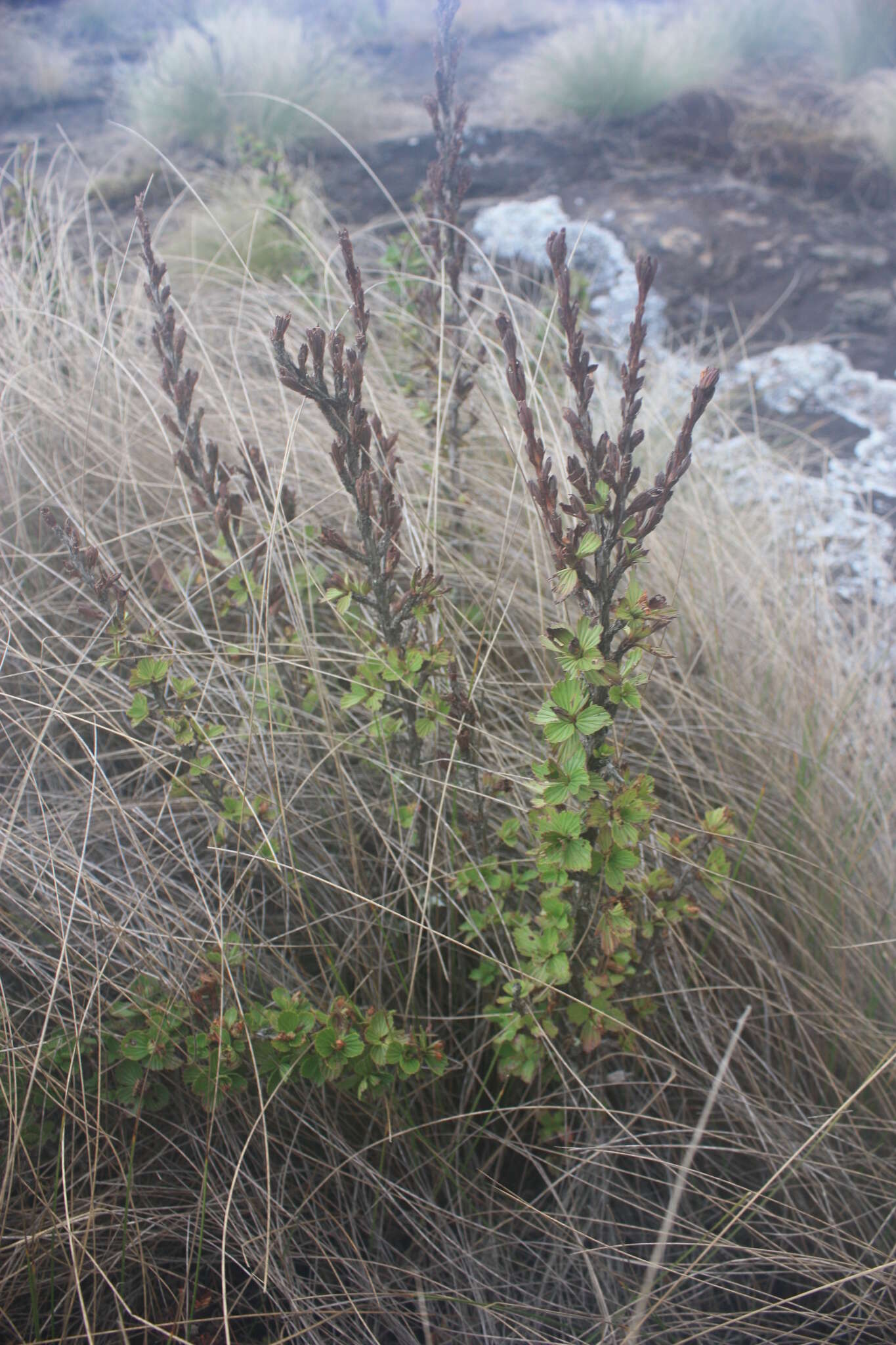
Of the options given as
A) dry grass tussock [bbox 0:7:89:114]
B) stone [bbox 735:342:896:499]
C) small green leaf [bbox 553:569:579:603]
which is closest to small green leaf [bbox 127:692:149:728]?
small green leaf [bbox 553:569:579:603]

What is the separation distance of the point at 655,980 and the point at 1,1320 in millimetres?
1062

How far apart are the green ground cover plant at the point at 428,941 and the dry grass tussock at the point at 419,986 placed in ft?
0.04

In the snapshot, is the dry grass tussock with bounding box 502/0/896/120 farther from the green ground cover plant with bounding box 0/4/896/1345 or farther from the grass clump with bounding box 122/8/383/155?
the green ground cover plant with bounding box 0/4/896/1345

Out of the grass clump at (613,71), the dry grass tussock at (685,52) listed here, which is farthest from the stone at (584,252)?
the dry grass tussock at (685,52)

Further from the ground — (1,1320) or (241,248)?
(241,248)

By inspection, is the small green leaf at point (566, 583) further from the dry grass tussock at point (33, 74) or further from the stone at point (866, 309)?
the dry grass tussock at point (33, 74)

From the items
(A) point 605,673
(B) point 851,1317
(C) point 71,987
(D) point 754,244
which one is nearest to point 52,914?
(C) point 71,987

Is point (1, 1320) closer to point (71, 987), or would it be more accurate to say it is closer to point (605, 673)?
point (71, 987)

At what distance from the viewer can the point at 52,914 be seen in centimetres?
130

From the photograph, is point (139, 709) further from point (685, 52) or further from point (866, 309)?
point (685, 52)

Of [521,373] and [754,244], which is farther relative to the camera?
[754,244]

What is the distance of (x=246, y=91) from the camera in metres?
6.04

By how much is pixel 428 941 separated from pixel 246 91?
679cm

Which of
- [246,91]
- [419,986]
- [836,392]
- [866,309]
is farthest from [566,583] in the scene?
[246,91]
